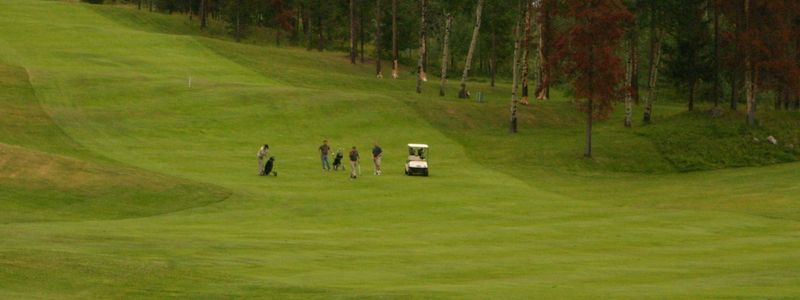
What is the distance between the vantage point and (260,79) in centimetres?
9244

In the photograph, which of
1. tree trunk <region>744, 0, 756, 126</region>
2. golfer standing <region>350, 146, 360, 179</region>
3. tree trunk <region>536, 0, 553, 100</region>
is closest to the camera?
golfer standing <region>350, 146, 360, 179</region>

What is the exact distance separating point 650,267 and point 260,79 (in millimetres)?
65779

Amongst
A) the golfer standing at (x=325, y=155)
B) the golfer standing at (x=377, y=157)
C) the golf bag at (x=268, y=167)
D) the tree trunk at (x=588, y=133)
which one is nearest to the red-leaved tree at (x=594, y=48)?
the tree trunk at (x=588, y=133)

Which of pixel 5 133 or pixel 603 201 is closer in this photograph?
pixel 603 201

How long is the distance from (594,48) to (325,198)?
2337 cm

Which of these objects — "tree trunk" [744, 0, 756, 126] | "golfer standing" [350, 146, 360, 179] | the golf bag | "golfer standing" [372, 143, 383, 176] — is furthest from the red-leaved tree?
the golf bag

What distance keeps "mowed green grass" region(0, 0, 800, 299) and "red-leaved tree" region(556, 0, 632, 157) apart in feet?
14.3

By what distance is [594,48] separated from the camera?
64.4 m

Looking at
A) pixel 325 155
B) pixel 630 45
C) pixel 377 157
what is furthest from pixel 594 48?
pixel 325 155

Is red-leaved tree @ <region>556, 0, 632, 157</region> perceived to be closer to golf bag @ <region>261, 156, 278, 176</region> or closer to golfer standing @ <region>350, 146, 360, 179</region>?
golfer standing @ <region>350, 146, 360, 179</region>

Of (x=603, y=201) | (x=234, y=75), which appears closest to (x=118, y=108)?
(x=234, y=75)

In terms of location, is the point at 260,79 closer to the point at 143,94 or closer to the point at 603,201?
the point at 143,94

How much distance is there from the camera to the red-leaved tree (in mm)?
64062

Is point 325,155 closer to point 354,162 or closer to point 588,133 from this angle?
point 354,162
